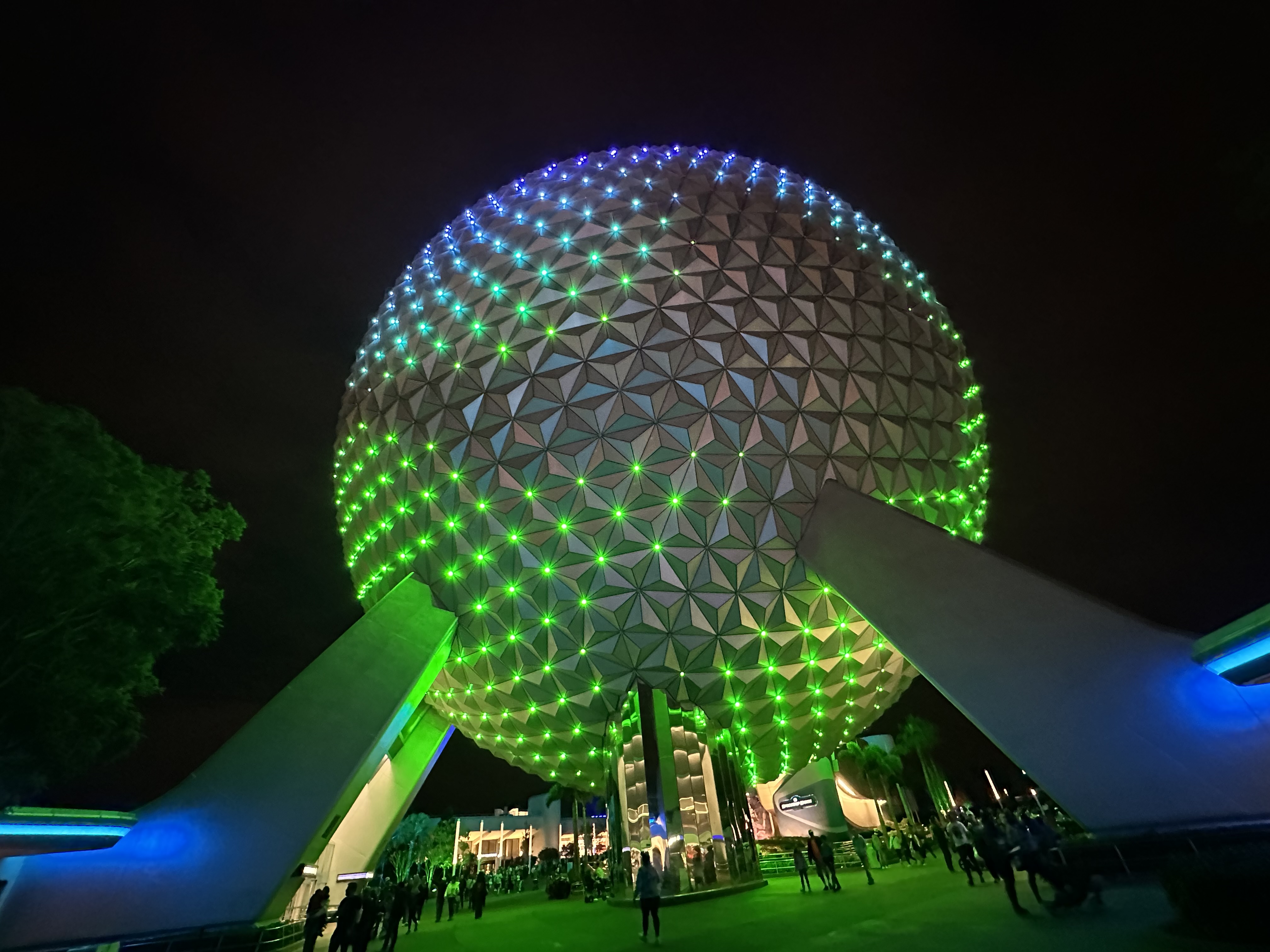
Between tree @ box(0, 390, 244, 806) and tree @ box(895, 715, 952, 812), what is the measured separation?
55.5 m

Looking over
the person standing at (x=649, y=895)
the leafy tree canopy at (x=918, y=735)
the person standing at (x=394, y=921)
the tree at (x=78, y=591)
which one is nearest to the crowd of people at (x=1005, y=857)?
the person standing at (x=649, y=895)

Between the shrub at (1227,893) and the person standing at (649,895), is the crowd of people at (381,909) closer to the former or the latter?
the person standing at (649,895)

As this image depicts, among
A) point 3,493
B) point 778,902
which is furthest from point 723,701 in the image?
point 3,493

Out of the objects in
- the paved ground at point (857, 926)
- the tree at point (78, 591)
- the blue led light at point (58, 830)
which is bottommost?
the paved ground at point (857, 926)

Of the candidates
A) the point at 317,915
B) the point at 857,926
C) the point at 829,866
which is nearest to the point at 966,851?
the point at 829,866

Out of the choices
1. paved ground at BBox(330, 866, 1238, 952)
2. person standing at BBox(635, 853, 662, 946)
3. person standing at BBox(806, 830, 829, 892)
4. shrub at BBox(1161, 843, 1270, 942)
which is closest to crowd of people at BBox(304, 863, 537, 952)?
paved ground at BBox(330, 866, 1238, 952)

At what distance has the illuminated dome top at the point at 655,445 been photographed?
1455 cm

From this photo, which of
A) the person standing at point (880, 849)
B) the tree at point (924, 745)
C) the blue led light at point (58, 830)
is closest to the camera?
the blue led light at point (58, 830)

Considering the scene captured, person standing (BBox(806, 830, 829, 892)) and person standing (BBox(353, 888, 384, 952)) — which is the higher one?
person standing (BBox(806, 830, 829, 892))

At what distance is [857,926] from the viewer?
7.93 m

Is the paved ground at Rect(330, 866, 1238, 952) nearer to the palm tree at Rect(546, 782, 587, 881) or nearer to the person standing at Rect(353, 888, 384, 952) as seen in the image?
the person standing at Rect(353, 888, 384, 952)

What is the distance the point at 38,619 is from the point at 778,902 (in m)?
15.3

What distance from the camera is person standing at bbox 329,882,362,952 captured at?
891 centimetres

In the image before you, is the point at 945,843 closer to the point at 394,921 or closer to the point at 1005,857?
the point at 1005,857
